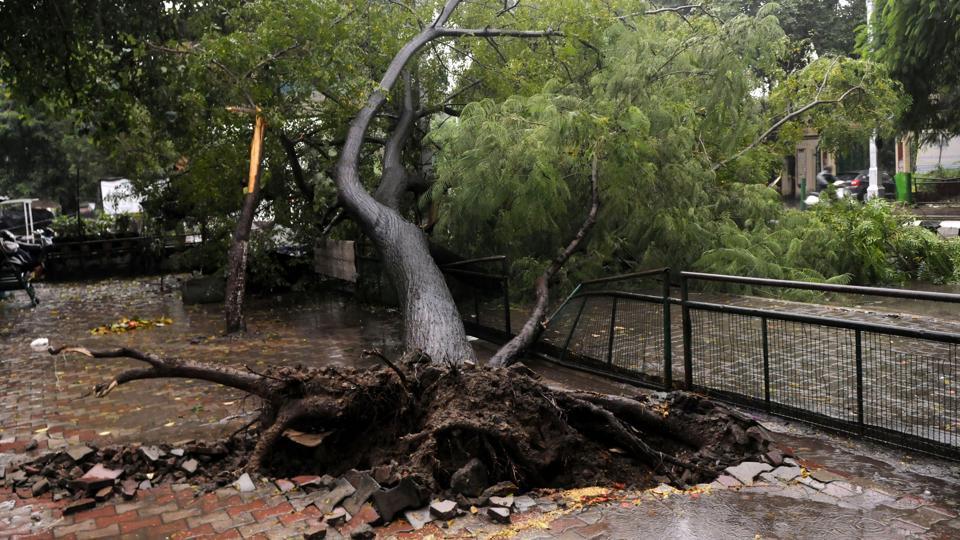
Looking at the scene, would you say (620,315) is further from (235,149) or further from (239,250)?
(235,149)

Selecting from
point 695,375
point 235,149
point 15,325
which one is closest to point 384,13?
point 235,149

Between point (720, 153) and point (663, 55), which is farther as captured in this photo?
point (720, 153)

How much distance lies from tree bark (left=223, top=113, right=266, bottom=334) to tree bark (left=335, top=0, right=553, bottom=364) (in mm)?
1283

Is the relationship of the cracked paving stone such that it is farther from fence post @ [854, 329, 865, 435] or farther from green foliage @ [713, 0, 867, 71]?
green foliage @ [713, 0, 867, 71]

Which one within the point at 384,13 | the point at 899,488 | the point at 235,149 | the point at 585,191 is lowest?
the point at 899,488

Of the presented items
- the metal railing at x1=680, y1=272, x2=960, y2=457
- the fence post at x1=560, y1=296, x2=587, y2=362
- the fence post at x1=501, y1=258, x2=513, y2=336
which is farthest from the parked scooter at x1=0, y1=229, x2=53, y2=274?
the metal railing at x1=680, y1=272, x2=960, y2=457

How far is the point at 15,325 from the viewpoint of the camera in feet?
43.4

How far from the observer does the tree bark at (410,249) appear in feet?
28.5

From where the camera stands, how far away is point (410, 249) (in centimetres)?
1082

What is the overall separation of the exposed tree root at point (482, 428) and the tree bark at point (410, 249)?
3.06 ft

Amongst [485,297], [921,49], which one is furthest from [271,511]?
[921,49]

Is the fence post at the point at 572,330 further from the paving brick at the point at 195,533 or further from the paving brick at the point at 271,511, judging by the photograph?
the paving brick at the point at 195,533

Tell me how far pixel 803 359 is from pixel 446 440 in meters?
2.76

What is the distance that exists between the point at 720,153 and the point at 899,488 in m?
9.91
